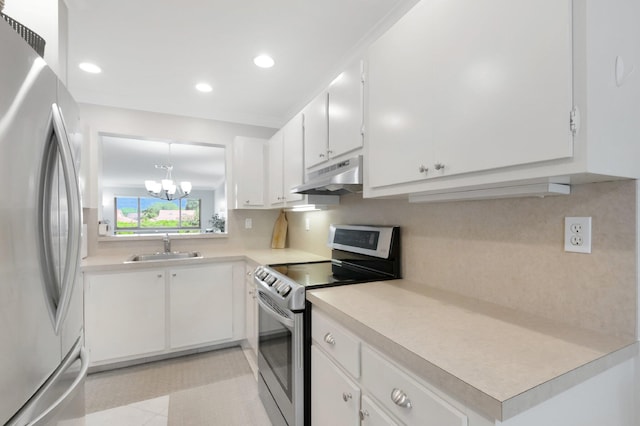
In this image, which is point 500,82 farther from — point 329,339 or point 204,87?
point 204,87

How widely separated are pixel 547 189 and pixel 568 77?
337 millimetres

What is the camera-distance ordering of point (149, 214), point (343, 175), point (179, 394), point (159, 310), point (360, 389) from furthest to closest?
point (149, 214)
point (159, 310)
point (179, 394)
point (343, 175)
point (360, 389)

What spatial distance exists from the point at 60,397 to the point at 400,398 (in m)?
1.07

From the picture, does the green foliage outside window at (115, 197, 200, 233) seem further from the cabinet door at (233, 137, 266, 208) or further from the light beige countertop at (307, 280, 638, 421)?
the light beige countertop at (307, 280, 638, 421)

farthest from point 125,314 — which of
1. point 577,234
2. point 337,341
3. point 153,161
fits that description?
point 153,161

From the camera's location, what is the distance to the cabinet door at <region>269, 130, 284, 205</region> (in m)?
2.78

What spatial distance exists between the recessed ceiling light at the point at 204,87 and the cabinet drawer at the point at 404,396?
2.58 metres

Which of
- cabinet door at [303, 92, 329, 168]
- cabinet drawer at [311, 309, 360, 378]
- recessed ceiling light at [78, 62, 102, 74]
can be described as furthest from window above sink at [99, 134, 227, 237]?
cabinet drawer at [311, 309, 360, 378]

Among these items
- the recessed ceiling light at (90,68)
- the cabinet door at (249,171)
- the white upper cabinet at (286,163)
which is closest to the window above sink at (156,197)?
the cabinet door at (249,171)

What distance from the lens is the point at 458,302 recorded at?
4.20ft

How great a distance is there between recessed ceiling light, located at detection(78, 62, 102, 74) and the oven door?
7.17 feet

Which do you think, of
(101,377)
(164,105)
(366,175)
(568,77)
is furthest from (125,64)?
(568,77)

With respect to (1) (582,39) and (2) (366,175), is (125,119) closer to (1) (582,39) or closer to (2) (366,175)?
(2) (366,175)

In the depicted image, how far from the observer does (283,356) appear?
5.41ft
